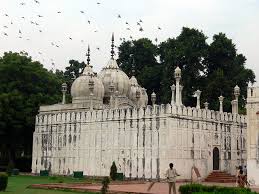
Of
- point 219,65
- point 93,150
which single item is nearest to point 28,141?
point 93,150

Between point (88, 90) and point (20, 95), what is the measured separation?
5487 mm

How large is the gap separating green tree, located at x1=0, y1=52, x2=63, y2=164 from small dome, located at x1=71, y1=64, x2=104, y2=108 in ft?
11.1

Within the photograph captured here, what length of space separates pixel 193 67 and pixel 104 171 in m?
21.9

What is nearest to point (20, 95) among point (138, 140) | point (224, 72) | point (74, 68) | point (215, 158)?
point (138, 140)

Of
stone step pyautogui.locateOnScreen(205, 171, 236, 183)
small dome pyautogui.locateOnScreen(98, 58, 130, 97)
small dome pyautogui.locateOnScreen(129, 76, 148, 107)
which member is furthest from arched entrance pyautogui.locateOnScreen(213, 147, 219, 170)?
small dome pyautogui.locateOnScreen(98, 58, 130, 97)

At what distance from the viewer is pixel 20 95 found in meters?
39.8

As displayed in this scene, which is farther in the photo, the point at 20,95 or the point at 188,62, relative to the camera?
the point at 188,62

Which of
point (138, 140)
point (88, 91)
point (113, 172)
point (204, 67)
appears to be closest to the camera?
point (113, 172)

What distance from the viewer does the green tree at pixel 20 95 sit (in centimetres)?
3909

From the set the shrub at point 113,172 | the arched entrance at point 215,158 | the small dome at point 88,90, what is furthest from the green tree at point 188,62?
the shrub at point 113,172

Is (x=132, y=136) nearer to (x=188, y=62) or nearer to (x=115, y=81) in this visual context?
(x=115, y=81)

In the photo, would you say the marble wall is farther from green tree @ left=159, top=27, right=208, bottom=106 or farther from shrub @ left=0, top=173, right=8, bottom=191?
green tree @ left=159, top=27, right=208, bottom=106

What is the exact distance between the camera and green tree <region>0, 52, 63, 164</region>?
39094 mm

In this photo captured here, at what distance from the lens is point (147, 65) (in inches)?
2468
